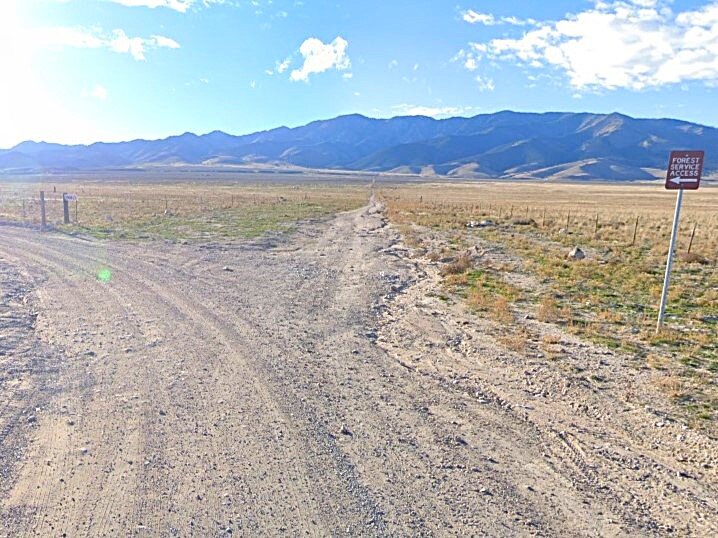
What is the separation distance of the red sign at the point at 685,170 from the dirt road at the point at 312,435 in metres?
3.62

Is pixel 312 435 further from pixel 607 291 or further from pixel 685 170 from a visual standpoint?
pixel 607 291

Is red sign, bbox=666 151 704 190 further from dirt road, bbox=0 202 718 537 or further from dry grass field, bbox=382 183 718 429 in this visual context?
dirt road, bbox=0 202 718 537

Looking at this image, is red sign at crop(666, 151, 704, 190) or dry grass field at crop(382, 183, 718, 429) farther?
red sign at crop(666, 151, 704, 190)

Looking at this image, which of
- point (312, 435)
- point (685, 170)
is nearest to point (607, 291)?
point (685, 170)

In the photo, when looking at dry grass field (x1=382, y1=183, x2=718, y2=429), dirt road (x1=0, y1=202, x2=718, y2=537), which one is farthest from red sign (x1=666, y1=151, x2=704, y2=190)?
dirt road (x1=0, y1=202, x2=718, y2=537)

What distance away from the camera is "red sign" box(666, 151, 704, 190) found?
9039mm

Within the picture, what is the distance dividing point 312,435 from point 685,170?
8294 mm

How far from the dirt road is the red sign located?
362cm

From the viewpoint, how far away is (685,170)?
30.0 ft

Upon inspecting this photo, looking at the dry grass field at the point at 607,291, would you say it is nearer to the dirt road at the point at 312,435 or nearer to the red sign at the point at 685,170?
the dirt road at the point at 312,435

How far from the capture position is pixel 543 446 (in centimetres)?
553

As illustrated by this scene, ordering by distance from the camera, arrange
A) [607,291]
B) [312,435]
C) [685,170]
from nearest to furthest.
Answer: [312,435], [685,170], [607,291]

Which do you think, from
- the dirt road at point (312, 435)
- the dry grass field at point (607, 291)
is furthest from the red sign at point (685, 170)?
the dirt road at point (312, 435)

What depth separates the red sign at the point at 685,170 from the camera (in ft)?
29.7
